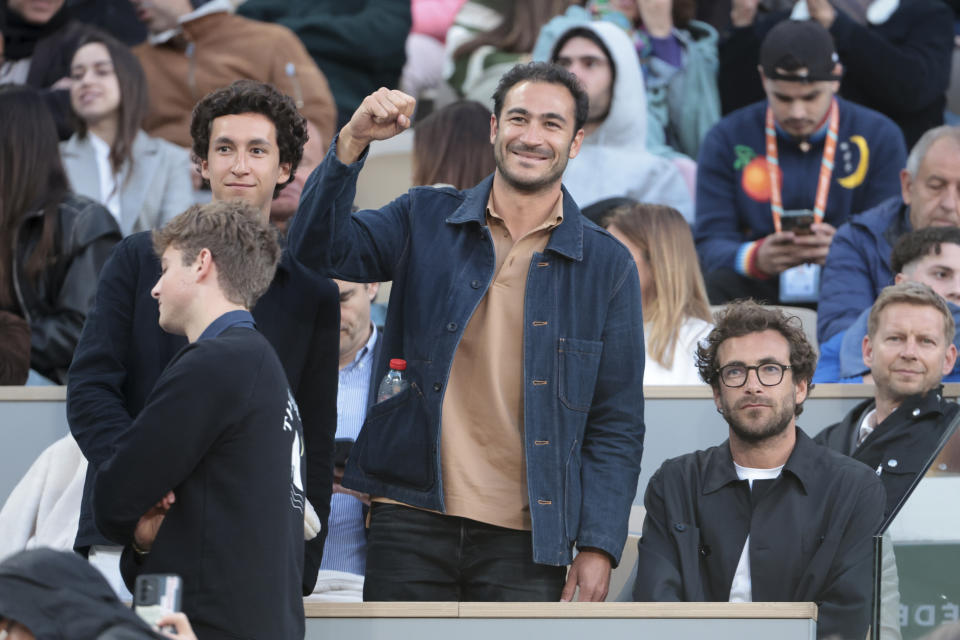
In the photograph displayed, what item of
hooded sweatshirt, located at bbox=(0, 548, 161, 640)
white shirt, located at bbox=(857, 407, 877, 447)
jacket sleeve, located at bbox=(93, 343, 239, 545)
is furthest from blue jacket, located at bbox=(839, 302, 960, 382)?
hooded sweatshirt, located at bbox=(0, 548, 161, 640)

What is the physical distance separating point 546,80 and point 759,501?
1.26m

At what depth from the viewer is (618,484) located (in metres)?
3.55

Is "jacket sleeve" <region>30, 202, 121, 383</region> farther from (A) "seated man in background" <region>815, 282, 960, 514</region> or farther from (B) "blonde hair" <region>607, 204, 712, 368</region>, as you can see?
(A) "seated man in background" <region>815, 282, 960, 514</region>

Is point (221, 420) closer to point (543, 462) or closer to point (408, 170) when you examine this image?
point (543, 462)

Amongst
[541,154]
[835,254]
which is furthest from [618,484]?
[835,254]

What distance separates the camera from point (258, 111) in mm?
3748

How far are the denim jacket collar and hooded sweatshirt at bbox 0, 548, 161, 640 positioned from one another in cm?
168

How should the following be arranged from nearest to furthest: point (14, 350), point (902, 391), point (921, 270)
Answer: point (902, 391)
point (14, 350)
point (921, 270)

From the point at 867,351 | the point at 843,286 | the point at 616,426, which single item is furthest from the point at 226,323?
the point at 843,286

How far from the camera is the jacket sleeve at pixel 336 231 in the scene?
A: 134 inches

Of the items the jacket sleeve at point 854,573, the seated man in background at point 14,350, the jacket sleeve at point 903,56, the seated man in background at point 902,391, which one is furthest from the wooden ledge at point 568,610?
the jacket sleeve at point 903,56

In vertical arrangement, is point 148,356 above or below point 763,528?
above

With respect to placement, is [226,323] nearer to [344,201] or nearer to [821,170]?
[344,201]

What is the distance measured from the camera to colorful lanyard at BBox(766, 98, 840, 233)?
6.17 meters
